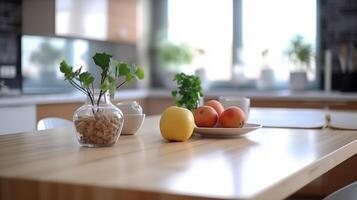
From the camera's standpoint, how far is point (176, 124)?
158 cm

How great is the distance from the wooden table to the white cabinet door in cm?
157

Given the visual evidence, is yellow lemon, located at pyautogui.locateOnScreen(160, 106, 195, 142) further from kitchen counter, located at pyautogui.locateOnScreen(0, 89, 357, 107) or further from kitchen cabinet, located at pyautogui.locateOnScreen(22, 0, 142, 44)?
kitchen cabinet, located at pyautogui.locateOnScreen(22, 0, 142, 44)

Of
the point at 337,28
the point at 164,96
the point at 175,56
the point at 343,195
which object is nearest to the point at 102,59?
the point at 343,195

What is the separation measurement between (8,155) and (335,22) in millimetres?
3825

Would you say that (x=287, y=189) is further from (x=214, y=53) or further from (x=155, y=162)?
(x=214, y=53)

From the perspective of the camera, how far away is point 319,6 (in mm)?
4691

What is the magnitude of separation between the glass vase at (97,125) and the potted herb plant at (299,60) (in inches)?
128

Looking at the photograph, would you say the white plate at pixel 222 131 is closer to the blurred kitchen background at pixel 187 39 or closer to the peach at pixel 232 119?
the peach at pixel 232 119

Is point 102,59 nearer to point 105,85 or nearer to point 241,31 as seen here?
point 105,85

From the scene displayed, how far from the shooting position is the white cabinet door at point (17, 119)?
128 inches

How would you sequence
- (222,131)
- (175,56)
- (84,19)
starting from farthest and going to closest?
1. (175,56)
2. (84,19)
3. (222,131)

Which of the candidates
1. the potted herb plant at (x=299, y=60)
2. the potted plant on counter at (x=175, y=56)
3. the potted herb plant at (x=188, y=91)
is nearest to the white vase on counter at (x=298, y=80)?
the potted herb plant at (x=299, y=60)

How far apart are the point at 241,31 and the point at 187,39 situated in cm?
56

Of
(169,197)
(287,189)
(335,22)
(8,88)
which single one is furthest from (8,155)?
(335,22)
